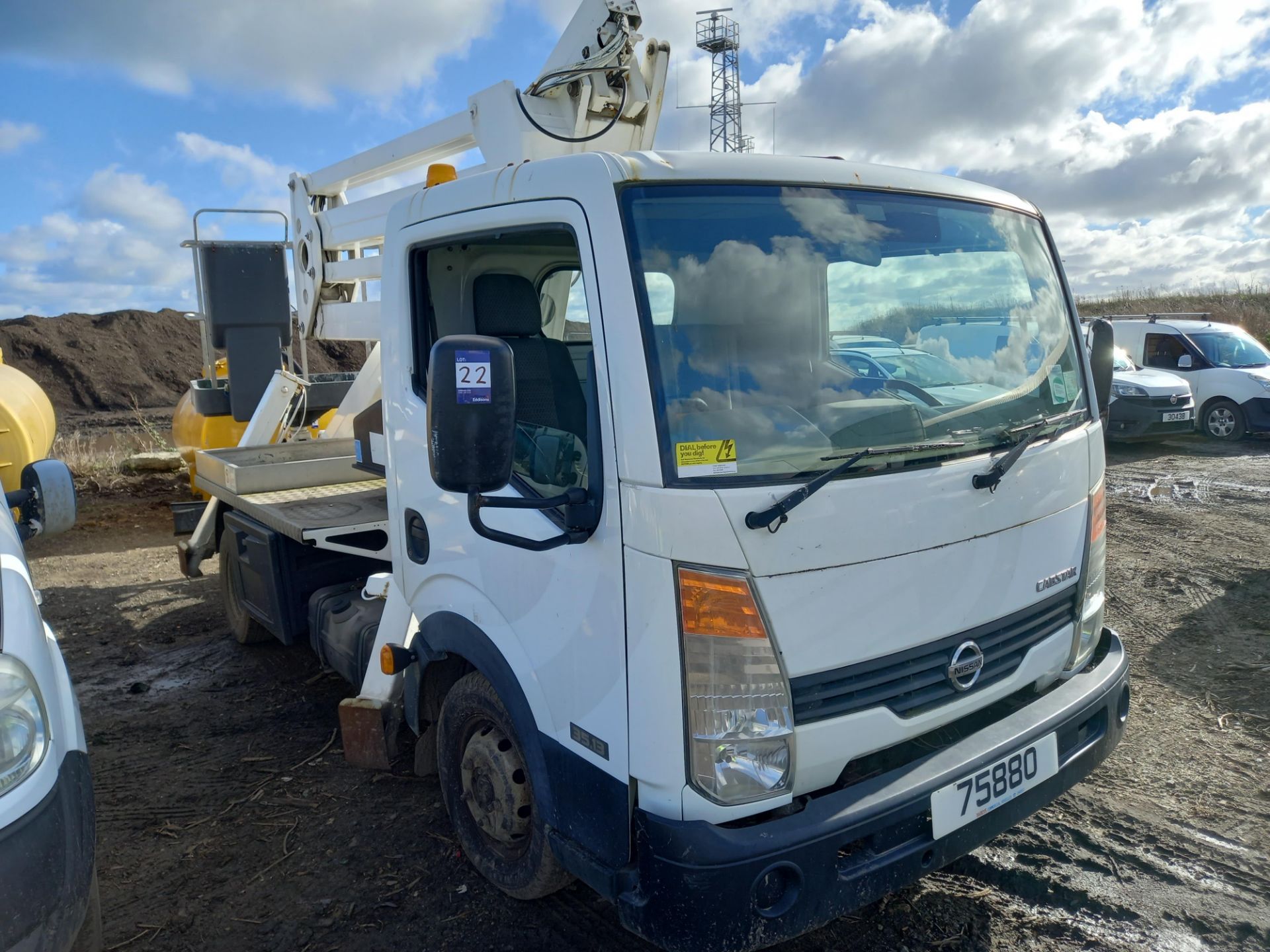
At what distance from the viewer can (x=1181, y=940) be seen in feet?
8.86

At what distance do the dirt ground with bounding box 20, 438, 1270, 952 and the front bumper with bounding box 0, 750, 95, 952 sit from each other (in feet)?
2.84

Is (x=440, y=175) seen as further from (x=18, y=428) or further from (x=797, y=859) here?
(x=18, y=428)

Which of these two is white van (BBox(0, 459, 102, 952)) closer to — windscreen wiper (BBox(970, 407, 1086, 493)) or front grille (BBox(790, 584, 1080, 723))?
front grille (BBox(790, 584, 1080, 723))

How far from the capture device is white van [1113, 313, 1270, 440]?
485 inches

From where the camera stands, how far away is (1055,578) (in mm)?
2725

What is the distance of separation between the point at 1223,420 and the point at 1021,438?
491 inches

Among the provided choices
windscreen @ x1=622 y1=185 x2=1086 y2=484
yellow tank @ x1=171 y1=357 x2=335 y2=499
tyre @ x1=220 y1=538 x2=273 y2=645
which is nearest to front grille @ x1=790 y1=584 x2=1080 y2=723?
windscreen @ x1=622 y1=185 x2=1086 y2=484

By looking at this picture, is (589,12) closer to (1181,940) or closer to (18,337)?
(1181,940)

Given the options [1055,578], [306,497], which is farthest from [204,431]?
[1055,578]

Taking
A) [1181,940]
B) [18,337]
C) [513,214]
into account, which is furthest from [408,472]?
[18,337]

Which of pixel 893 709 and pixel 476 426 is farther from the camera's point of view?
pixel 893 709

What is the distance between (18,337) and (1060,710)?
31.5 m

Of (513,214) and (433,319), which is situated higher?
(513,214)

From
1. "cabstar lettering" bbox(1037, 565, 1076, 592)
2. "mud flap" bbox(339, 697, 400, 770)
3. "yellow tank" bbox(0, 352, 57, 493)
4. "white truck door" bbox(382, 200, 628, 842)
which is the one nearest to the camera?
"white truck door" bbox(382, 200, 628, 842)
